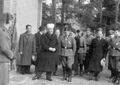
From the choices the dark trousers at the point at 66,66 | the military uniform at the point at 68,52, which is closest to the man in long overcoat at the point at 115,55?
the military uniform at the point at 68,52

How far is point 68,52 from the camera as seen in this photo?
798cm

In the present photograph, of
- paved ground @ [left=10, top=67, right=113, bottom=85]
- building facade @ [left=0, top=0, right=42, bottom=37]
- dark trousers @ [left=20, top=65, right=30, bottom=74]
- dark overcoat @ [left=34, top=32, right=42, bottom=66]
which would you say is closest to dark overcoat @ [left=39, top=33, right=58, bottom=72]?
dark overcoat @ [left=34, top=32, right=42, bottom=66]

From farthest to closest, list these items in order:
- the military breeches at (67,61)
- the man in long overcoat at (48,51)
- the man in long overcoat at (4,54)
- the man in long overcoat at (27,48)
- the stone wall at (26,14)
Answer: the stone wall at (26,14)
the man in long overcoat at (27,48)
the military breeches at (67,61)
the man in long overcoat at (48,51)
the man in long overcoat at (4,54)

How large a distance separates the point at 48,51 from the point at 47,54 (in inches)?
4.3

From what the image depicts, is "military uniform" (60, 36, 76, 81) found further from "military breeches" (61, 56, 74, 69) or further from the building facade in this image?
the building facade

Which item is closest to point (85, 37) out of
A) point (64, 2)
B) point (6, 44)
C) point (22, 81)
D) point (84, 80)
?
point (84, 80)

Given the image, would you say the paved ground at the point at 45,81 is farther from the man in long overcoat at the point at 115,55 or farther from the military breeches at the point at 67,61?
the military breeches at the point at 67,61

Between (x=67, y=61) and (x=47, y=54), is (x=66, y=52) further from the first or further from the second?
(x=47, y=54)

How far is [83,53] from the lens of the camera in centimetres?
890

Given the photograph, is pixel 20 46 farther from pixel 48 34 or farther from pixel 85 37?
pixel 85 37

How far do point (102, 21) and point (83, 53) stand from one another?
19.8 meters

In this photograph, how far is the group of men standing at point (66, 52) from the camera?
7.81 metres

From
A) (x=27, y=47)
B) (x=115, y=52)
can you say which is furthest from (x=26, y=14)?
(x=115, y=52)

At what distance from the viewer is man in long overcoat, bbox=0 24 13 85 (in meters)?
4.41
